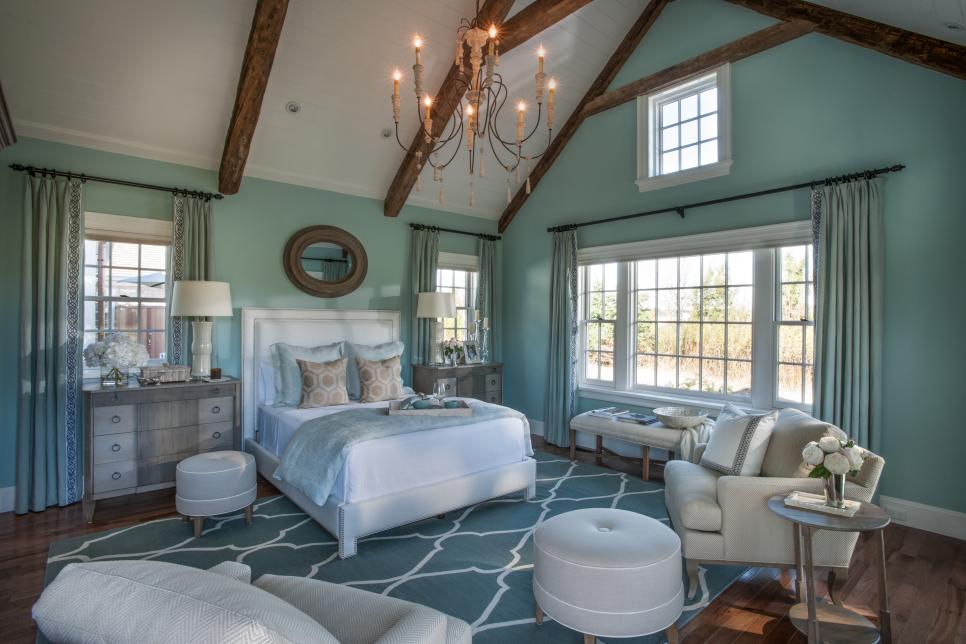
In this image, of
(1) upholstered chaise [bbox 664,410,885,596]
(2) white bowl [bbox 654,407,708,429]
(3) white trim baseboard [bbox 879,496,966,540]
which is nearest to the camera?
(1) upholstered chaise [bbox 664,410,885,596]

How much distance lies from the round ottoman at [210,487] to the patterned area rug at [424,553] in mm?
181

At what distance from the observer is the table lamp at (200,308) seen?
13.3 feet

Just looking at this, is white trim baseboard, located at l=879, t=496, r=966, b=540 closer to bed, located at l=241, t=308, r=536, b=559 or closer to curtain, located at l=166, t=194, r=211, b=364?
bed, located at l=241, t=308, r=536, b=559

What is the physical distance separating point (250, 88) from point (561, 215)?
3.44 meters

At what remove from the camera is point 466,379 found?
19.4 feet

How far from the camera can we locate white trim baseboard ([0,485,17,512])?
3.78m

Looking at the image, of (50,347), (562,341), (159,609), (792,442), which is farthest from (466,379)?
(159,609)

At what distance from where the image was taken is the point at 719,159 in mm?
4664

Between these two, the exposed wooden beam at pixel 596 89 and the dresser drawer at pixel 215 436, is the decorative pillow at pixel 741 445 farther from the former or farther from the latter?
the exposed wooden beam at pixel 596 89

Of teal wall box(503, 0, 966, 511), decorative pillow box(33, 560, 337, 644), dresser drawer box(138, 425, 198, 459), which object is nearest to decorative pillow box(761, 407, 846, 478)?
teal wall box(503, 0, 966, 511)

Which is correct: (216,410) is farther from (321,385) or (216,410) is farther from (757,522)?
(757,522)

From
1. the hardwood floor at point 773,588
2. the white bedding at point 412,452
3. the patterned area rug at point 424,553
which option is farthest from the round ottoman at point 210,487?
the hardwood floor at point 773,588

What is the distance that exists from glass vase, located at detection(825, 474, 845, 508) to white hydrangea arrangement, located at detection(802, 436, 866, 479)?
0.03 m

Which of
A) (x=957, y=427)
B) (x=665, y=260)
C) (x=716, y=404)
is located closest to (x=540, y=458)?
(x=716, y=404)
